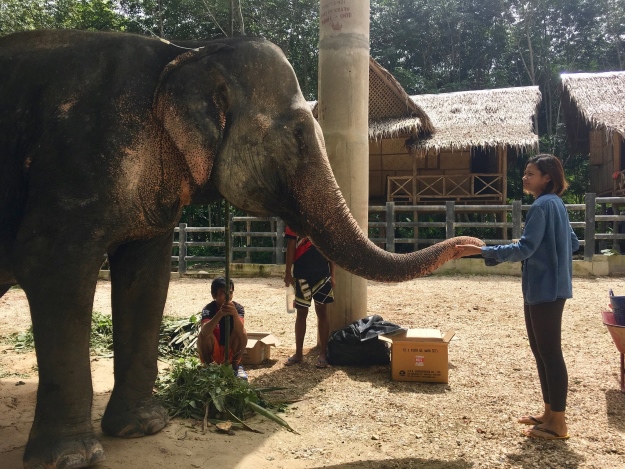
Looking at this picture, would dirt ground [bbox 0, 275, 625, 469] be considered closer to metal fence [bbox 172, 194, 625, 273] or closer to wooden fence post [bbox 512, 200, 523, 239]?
metal fence [bbox 172, 194, 625, 273]

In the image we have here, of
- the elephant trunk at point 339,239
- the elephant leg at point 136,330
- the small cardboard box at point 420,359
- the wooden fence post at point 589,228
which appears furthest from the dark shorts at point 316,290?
the wooden fence post at point 589,228

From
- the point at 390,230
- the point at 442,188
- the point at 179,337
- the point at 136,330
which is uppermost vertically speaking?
the point at 442,188

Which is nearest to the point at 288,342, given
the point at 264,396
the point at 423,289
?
the point at 264,396

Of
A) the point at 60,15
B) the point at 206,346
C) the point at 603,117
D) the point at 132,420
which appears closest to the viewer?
the point at 132,420

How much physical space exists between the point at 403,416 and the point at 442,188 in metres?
14.2

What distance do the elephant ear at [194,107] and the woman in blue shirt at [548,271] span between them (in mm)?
1584

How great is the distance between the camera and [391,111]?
16438 mm

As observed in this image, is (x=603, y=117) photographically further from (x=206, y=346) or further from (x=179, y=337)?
(x=206, y=346)

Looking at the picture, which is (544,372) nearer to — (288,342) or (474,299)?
(288,342)

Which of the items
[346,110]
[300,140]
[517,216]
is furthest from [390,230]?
[300,140]

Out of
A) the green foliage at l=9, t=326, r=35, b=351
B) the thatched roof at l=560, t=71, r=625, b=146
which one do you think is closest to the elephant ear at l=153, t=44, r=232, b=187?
the green foliage at l=9, t=326, r=35, b=351

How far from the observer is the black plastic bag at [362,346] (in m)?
5.07

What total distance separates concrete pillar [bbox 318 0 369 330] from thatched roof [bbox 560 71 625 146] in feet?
37.6

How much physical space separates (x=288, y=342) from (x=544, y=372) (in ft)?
11.3
